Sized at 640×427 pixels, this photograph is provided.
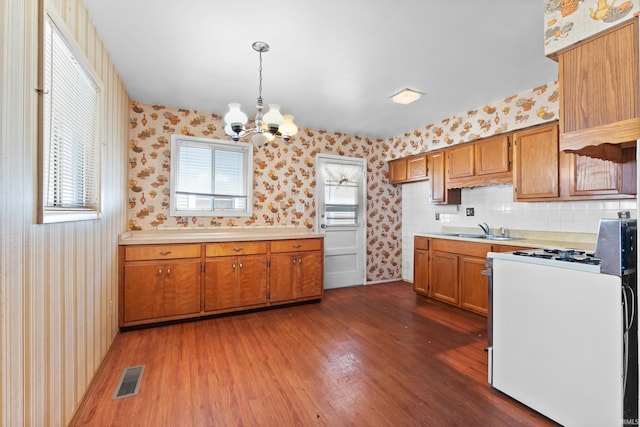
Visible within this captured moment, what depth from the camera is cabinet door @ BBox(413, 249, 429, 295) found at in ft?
12.9

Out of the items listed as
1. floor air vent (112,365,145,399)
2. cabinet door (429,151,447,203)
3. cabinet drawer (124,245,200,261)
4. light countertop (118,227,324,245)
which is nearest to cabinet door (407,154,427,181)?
cabinet door (429,151,447,203)

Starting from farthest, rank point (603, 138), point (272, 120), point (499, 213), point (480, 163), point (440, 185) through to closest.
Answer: point (440, 185) < point (499, 213) < point (480, 163) < point (272, 120) < point (603, 138)

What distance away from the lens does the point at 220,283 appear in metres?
3.29

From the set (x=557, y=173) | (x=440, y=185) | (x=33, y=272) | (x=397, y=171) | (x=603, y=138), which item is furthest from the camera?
(x=397, y=171)

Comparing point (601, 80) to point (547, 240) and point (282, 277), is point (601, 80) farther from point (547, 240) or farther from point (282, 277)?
point (282, 277)

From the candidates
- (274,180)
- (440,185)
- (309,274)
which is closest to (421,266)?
(440,185)

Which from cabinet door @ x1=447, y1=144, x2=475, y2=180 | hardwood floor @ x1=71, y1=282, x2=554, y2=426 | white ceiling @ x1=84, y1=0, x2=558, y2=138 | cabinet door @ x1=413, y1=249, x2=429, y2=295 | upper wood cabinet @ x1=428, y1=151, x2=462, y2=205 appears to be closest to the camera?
hardwood floor @ x1=71, y1=282, x2=554, y2=426

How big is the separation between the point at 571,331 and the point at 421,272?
246cm

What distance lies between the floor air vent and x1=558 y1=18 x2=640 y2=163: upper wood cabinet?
3.02 m

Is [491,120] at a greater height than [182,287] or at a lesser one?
greater

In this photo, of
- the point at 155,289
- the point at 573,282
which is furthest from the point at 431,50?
the point at 155,289

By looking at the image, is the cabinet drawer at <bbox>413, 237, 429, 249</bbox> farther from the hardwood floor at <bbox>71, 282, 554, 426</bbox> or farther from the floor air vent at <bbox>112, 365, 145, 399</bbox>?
the floor air vent at <bbox>112, 365, 145, 399</bbox>

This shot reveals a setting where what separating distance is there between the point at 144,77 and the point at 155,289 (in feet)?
6.80

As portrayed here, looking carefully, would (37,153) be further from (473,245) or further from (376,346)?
(473,245)
